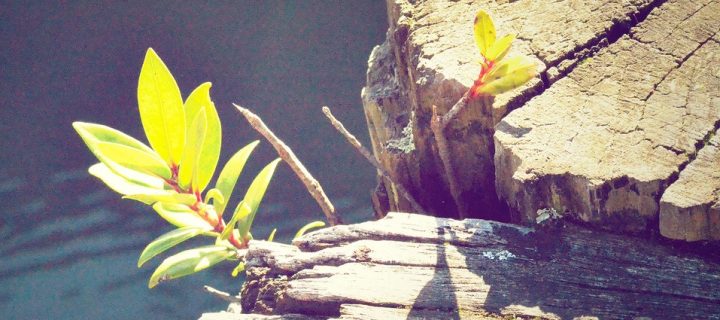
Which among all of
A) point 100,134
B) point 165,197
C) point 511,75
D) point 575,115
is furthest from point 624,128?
point 100,134

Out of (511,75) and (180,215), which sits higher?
(511,75)

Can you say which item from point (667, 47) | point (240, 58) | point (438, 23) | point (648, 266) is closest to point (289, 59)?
point (240, 58)

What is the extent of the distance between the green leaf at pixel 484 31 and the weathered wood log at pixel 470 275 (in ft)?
0.83

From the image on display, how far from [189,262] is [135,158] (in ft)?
0.64

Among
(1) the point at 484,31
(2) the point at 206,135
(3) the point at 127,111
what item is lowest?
(2) the point at 206,135

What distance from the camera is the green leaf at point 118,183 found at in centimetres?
92

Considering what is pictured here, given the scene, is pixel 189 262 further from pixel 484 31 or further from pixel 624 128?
pixel 624 128

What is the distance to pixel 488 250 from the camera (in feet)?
2.62

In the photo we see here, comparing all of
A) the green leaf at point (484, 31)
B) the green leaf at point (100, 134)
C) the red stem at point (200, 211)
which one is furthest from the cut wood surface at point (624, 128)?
the green leaf at point (100, 134)

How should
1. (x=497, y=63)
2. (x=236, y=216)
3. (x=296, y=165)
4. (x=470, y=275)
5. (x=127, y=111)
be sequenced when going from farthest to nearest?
1. (x=127, y=111)
2. (x=296, y=165)
3. (x=236, y=216)
4. (x=497, y=63)
5. (x=470, y=275)

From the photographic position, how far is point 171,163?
3.16ft

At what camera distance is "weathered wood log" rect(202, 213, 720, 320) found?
724mm

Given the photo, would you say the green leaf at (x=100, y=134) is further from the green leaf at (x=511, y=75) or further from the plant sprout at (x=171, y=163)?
the green leaf at (x=511, y=75)

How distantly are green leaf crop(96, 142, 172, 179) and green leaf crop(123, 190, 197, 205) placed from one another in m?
0.04
